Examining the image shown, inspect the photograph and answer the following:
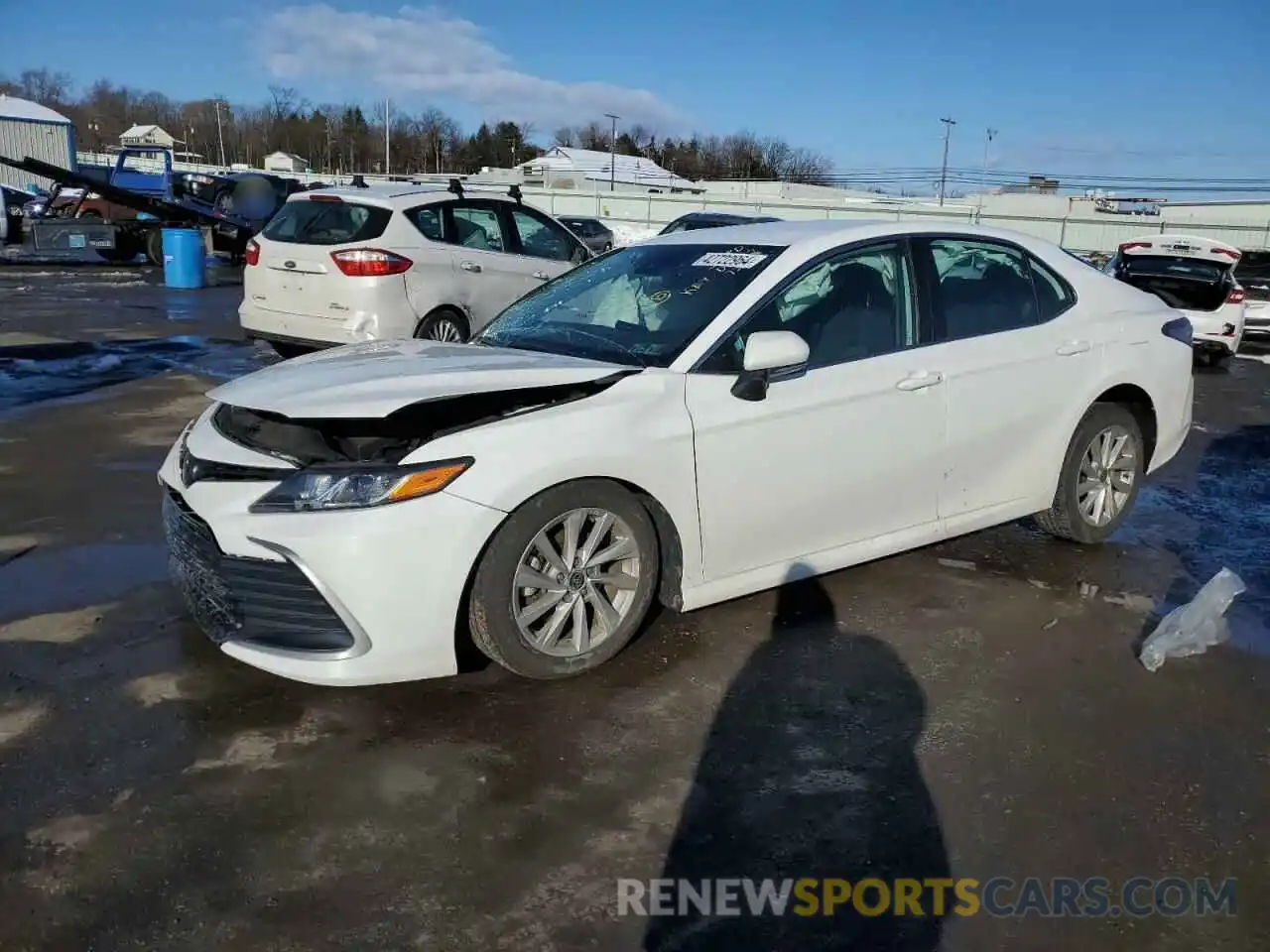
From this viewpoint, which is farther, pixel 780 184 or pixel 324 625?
pixel 780 184

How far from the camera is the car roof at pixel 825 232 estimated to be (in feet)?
14.7

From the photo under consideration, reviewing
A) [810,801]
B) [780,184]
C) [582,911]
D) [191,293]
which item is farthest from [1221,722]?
[780,184]

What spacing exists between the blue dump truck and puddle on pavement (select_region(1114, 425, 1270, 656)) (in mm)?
16693

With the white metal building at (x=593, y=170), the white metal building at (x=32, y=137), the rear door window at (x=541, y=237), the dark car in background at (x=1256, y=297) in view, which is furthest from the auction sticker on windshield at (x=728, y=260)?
the white metal building at (x=593, y=170)

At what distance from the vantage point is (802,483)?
13.4 ft

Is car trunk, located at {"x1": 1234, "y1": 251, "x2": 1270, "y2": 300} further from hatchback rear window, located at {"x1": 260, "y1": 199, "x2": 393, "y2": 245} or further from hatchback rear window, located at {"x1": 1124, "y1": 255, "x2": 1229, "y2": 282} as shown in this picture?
hatchback rear window, located at {"x1": 260, "y1": 199, "x2": 393, "y2": 245}

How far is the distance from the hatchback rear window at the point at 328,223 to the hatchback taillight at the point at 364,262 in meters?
0.17

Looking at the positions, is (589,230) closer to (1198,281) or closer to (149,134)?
(1198,281)

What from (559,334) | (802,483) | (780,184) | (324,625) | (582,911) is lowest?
(582,911)

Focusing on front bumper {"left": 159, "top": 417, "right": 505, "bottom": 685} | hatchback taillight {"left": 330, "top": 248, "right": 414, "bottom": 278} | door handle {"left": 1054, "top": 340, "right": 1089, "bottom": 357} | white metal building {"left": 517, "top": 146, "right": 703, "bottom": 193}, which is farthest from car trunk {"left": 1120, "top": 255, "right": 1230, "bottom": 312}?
white metal building {"left": 517, "top": 146, "right": 703, "bottom": 193}

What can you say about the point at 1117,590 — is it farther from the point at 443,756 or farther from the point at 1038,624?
the point at 443,756

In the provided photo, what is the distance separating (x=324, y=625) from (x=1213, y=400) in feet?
33.4

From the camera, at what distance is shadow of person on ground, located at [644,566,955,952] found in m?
2.55

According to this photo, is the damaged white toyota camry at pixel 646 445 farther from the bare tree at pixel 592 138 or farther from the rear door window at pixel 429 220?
the bare tree at pixel 592 138
